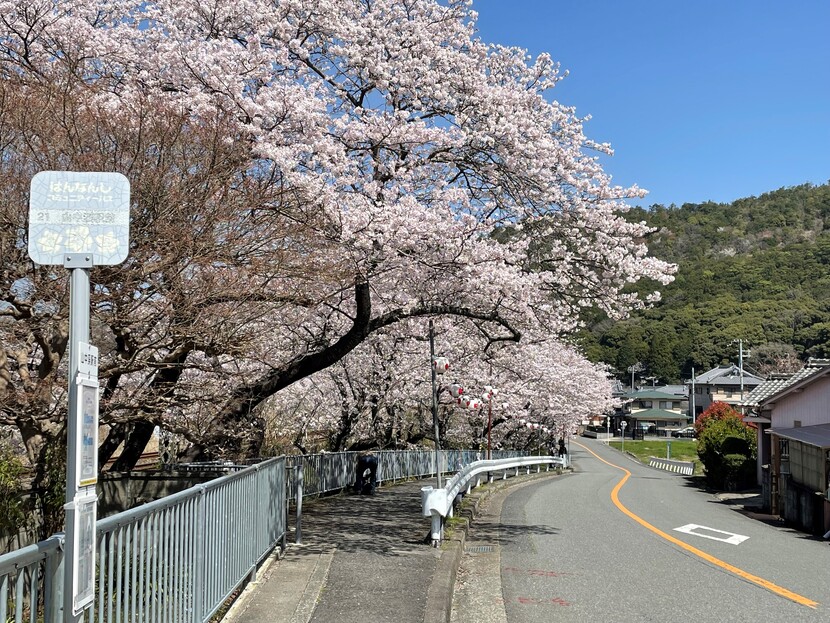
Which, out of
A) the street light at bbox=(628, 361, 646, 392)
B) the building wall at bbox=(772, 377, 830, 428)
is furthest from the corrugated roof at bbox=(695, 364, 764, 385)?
the building wall at bbox=(772, 377, 830, 428)

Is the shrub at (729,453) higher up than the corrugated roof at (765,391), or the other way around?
the corrugated roof at (765,391)

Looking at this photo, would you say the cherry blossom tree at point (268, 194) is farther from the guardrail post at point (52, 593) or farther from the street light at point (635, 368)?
the street light at point (635, 368)

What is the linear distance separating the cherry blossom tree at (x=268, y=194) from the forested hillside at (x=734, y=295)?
95.9 meters

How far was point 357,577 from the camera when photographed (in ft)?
28.0

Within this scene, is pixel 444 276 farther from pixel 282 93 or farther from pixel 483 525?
pixel 483 525

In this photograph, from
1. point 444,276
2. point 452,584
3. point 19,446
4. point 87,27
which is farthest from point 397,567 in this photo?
point 87,27

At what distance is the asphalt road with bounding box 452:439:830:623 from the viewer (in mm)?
7824

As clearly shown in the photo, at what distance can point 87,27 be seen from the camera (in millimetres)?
11531

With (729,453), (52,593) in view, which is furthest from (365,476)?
(729,453)

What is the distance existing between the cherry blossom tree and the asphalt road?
12.6ft

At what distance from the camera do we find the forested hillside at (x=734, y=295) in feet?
379

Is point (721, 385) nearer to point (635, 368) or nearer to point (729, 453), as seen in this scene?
point (635, 368)

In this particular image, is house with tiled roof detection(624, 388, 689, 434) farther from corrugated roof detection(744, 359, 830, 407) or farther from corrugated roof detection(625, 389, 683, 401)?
corrugated roof detection(744, 359, 830, 407)

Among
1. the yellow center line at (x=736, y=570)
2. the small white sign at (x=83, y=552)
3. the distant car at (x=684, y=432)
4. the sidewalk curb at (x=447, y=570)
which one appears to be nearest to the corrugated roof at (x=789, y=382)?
the yellow center line at (x=736, y=570)
